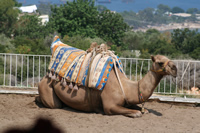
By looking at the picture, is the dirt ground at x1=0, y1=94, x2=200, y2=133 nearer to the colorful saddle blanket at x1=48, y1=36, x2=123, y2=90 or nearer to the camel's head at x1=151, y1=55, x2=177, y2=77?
the colorful saddle blanket at x1=48, y1=36, x2=123, y2=90

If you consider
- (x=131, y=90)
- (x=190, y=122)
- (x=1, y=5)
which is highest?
(x=1, y=5)

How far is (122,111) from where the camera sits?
261 inches

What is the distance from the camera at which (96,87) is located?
21.9ft

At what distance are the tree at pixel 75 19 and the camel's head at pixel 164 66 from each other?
30672mm

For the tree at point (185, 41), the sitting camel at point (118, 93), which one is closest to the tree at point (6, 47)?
the sitting camel at point (118, 93)

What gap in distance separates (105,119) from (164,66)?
1.55m

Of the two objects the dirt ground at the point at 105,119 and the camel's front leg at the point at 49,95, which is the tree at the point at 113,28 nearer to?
the dirt ground at the point at 105,119

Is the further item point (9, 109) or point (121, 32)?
point (121, 32)

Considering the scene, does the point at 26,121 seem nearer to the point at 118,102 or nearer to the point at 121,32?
the point at 118,102

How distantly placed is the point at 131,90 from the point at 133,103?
0.27 metres

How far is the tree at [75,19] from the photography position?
3809 centimetres

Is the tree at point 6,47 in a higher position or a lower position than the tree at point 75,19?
lower

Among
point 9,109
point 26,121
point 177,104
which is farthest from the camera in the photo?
point 177,104

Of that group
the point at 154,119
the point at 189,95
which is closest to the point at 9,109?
the point at 154,119
